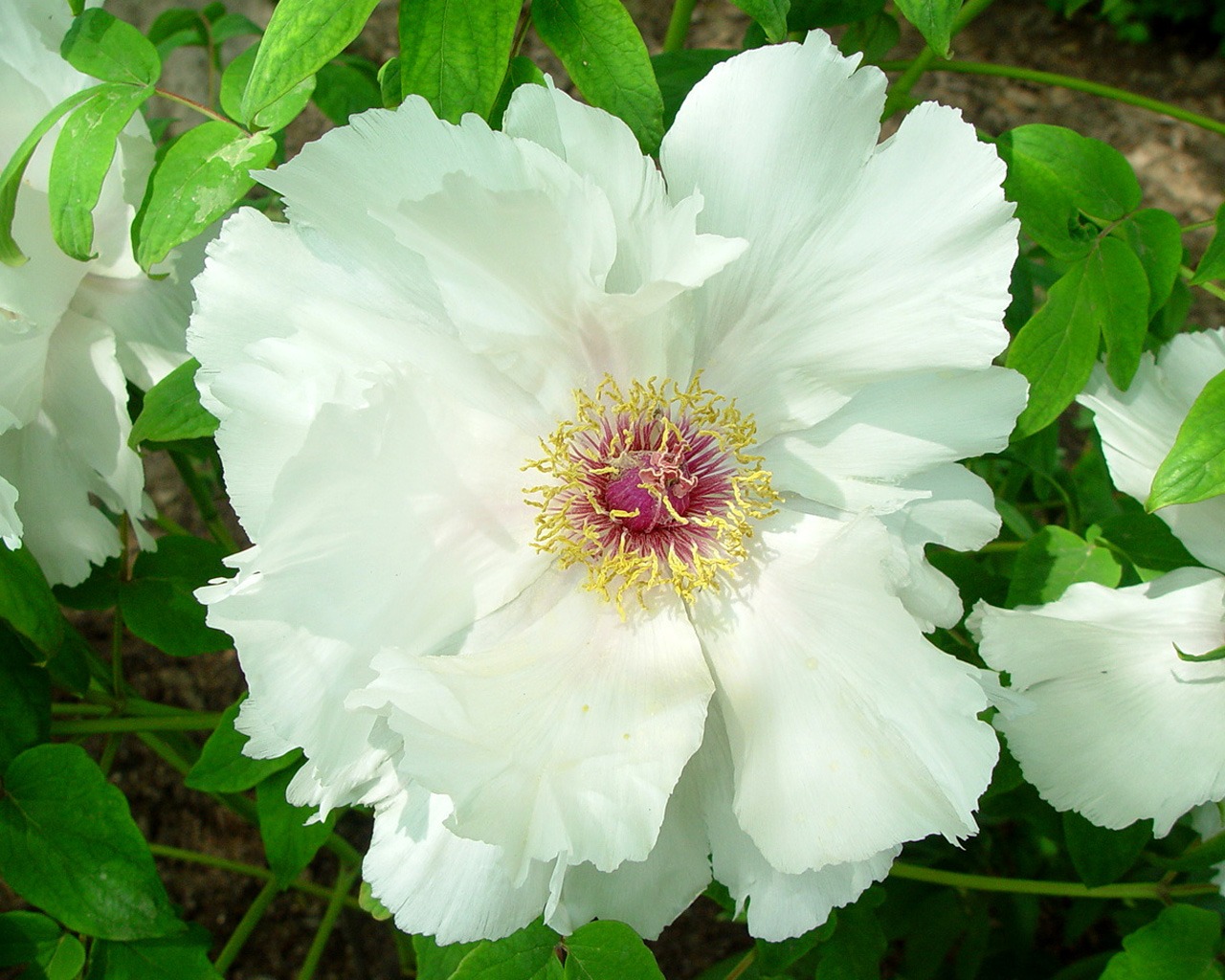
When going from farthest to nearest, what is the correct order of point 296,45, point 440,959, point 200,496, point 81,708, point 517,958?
point 200,496 < point 81,708 < point 440,959 < point 517,958 < point 296,45

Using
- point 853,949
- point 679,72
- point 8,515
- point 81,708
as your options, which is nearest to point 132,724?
point 81,708

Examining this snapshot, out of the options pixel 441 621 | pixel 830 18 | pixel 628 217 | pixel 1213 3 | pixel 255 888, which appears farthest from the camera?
pixel 1213 3

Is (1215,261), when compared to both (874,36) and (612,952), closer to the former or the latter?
(874,36)

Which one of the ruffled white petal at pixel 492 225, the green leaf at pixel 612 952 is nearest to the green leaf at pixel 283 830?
the green leaf at pixel 612 952

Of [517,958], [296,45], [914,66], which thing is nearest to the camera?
[296,45]

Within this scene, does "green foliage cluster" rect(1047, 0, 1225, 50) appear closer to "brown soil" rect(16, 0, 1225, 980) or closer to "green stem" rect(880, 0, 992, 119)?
"brown soil" rect(16, 0, 1225, 980)

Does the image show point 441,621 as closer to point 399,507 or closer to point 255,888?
point 399,507

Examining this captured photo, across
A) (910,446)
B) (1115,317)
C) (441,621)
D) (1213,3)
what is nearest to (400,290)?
(441,621)
